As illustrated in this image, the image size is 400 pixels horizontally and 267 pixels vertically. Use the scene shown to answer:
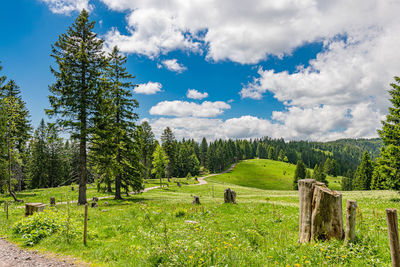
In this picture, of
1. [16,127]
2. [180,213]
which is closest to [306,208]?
[180,213]

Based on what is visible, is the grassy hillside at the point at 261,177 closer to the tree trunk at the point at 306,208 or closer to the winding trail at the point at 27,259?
the tree trunk at the point at 306,208

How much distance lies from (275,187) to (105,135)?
7716 centimetres

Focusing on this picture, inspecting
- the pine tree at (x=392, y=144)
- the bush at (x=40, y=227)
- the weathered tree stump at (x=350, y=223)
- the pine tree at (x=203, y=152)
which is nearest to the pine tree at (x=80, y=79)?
the bush at (x=40, y=227)

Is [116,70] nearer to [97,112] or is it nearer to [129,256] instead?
[97,112]

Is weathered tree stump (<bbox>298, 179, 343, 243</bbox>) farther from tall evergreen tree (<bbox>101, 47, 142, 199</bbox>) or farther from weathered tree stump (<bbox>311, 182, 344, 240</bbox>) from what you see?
tall evergreen tree (<bbox>101, 47, 142, 199</bbox>)

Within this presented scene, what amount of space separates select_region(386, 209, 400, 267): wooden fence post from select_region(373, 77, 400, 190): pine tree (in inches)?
828

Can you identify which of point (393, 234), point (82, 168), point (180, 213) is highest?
point (393, 234)

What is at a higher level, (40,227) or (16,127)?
(16,127)

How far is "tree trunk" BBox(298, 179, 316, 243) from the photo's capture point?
6387 millimetres

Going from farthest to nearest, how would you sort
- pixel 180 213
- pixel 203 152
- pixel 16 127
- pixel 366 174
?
pixel 203 152 < pixel 366 174 < pixel 16 127 < pixel 180 213

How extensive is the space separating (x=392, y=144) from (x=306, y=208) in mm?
20005

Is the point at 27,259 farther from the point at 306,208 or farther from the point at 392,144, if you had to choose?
the point at 392,144

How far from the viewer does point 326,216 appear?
6.16 m

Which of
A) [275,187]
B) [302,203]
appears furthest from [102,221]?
[275,187]
